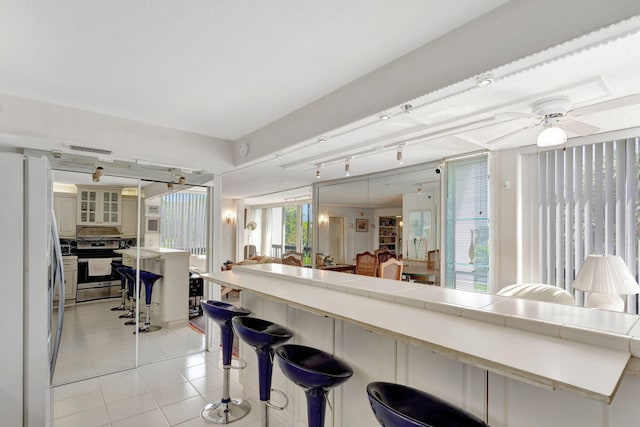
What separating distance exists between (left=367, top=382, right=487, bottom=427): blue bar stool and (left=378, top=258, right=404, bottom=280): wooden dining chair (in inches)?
110

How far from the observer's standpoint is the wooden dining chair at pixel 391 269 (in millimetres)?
4134

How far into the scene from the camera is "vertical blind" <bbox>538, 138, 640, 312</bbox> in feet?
8.34

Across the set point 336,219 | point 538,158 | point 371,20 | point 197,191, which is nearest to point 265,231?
point 336,219

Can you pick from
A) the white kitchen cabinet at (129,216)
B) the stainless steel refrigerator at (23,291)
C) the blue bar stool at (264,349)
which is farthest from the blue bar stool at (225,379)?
the white kitchen cabinet at (129,216)

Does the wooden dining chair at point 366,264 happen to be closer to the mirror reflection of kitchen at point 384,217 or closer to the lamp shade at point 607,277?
the mirror reflection of kitchen at point 384,217

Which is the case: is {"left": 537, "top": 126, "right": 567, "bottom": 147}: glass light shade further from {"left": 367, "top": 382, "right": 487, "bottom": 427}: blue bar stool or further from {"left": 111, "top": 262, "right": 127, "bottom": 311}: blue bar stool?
{"left": 111, "top": 262, "right": 127, "bottom": 311}: blue bar stool

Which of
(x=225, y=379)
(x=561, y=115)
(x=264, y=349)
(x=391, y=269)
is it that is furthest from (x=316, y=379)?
(x=391, y=269)

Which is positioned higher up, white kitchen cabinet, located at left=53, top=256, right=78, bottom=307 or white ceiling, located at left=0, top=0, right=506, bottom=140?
white ceiling, located at left=0, top=0, right=506, bottom=140

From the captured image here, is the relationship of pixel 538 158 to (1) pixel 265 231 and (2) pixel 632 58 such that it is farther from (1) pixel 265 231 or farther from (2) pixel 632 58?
(1) pixel 265 231

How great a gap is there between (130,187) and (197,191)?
0.73 meters

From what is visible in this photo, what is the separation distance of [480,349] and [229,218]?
8937 millimetres

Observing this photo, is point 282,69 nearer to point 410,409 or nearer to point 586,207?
point 410,409

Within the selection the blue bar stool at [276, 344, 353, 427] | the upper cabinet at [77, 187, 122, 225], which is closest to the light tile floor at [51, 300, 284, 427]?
the upper cabinet at [77, 187, 122, 225]

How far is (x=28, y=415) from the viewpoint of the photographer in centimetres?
204
